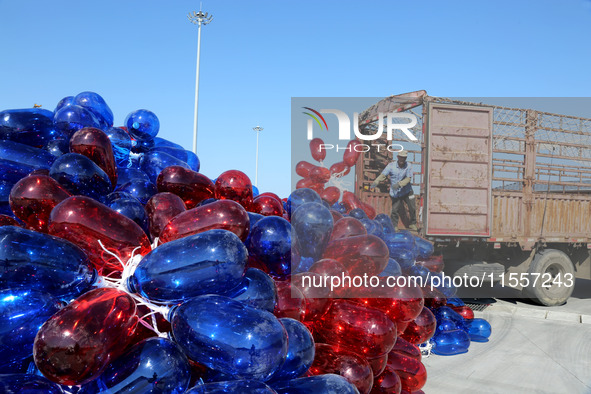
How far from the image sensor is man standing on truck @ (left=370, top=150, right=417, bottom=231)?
23.0 ft

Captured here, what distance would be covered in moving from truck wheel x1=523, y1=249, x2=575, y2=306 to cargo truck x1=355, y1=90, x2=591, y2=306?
0.05 feet

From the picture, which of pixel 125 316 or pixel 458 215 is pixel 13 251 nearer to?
pixel 125 316

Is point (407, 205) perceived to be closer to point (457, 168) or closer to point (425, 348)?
point (457, 168)

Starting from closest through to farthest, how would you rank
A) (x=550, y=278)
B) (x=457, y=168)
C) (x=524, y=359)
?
(x=524, y=359), (x=457, y=168), (x=550, y=278)

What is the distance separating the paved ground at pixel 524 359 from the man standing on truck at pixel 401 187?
6.03ft

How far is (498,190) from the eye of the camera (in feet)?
23.6

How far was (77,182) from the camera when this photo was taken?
2156 mm

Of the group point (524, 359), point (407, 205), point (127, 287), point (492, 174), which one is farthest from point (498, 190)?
point (127, 287)

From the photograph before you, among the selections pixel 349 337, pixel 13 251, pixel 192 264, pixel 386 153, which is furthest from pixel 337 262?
pixel 386 153

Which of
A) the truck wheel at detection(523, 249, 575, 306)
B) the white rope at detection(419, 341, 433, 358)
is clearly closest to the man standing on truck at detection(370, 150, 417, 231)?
the truck wheel at detection(523, 249, 575, 306)

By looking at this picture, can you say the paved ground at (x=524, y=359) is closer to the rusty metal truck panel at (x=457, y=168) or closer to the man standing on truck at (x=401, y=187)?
the rusty metal truck panel at (x=457, y=168)

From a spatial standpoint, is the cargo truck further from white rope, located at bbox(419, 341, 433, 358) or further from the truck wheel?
white rope, located at bbox(419, 341, 433, 358)

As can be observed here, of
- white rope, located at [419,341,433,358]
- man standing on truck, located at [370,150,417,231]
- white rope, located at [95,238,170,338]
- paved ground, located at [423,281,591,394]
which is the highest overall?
man standing on truck, located at [370,150,417,231]

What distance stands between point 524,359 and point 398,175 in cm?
326
